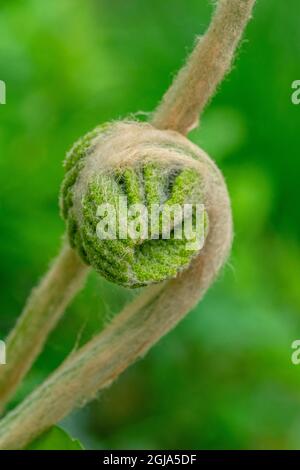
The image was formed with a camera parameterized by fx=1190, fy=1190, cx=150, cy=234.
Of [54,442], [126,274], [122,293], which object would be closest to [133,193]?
[126,274]

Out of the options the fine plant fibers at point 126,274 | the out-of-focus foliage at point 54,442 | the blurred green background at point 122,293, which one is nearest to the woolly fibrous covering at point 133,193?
the fine plant fibers at point 126,274

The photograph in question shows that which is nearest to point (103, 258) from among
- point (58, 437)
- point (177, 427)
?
point (58, 437)

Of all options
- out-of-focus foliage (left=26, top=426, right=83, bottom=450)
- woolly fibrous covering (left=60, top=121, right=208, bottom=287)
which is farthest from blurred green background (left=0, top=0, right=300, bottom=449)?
woolly fibrous covering (left=60, top=121, right=208, bottom=287)

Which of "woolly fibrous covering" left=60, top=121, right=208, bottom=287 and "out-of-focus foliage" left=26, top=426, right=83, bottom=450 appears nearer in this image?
"woolly fibrous covering" left=60, top=121, right=208, bottom=287

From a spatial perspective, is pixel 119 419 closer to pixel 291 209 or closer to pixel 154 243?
pixel 291 209

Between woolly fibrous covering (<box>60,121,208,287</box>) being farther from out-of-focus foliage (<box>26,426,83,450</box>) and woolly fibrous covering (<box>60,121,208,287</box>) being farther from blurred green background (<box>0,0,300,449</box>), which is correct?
blurred green background (<box>0,0,300,449</box>)

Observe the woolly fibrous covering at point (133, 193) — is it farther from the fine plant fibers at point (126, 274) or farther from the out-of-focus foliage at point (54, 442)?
the out-of-focus foliage at point (54, 442)

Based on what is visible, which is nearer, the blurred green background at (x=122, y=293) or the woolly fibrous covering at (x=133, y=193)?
the woolly fibrous covering at (x=133, y=193)
